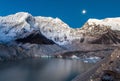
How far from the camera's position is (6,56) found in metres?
157

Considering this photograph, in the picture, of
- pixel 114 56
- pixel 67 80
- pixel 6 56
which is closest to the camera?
pixel 114 56

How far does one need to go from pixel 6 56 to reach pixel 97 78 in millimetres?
141121

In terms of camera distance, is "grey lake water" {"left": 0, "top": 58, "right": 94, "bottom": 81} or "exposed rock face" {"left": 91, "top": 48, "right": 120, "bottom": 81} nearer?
"exposed rock face" {"left": 91, "top": 48, "right": 120, "bottom": 81}

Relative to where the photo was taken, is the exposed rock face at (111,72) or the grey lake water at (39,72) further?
the grey lake water at (39,72)

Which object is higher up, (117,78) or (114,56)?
(114,56)

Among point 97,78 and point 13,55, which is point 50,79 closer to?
point 97,78

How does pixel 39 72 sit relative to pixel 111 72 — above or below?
below

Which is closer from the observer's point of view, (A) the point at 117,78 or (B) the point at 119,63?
(A) the point at 117,78

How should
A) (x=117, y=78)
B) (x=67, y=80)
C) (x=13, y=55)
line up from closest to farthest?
(x=117, y=78) → (x=67, y=80) → (x=13, y=55)

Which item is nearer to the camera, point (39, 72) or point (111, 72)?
point (111, 72)

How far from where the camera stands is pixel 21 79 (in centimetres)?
6962

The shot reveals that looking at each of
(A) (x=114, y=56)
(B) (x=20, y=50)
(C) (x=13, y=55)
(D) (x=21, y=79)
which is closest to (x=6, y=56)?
(C) (x=13, y=55)

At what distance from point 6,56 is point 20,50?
28931 millimetres

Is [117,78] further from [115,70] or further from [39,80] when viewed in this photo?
[39,80]
